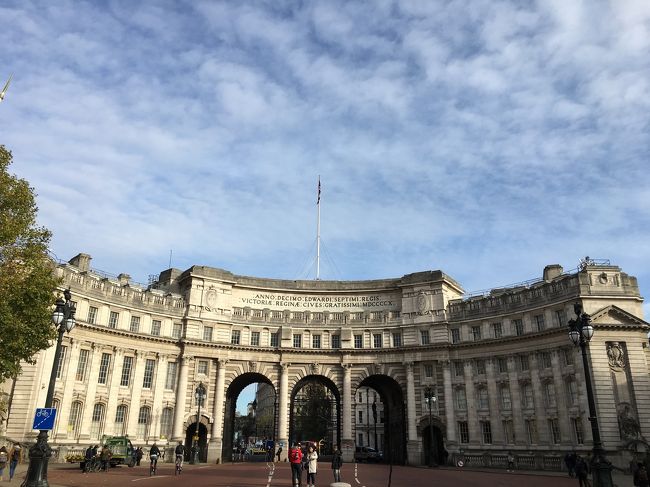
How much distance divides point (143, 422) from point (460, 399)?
107 ft

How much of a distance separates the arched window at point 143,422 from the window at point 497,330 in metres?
36.4

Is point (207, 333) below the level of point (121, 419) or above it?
above

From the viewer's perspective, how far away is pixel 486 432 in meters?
54.9

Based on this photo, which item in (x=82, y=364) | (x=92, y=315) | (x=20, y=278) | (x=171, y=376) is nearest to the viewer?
(x=20, y=278)

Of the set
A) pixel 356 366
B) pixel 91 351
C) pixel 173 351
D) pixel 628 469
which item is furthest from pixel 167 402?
pixel 628 469

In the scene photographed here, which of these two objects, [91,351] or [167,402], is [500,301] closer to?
[167,402]

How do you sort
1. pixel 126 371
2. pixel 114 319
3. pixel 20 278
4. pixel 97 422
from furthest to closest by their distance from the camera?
pixel 114 319, pixel 126 371, pixel 97 422, pixel 20 278

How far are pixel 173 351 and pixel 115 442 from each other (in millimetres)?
14428

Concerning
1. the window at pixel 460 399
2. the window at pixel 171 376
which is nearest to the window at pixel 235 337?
the window at pixel 171 376

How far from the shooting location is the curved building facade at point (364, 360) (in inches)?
1893

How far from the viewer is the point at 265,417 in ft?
464

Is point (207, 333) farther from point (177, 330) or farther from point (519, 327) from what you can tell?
point (519, 327)

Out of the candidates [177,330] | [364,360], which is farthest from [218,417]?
[364,360]

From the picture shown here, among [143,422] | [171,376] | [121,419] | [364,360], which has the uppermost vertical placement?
[364,360]
